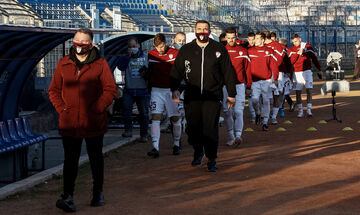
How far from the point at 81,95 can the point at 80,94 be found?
0.01 metres

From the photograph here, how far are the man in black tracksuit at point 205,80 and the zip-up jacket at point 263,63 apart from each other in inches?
222

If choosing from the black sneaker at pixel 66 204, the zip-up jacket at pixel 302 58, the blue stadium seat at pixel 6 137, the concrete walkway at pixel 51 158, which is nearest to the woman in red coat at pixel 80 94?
the black sneaker at pixel 66 204

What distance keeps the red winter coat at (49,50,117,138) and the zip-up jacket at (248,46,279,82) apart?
8475 millimetres

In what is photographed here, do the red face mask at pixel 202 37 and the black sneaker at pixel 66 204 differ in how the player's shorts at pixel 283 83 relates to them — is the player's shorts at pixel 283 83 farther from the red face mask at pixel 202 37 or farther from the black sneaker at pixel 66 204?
the black sneaker at pixel 66 204

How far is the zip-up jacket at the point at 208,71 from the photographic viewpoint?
10.1 metres

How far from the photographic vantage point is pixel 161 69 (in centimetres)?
1192

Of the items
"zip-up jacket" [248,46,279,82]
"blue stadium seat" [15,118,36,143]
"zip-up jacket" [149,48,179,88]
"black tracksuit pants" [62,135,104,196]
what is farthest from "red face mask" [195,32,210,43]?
"zip-up jacket" [248,46,279,82]

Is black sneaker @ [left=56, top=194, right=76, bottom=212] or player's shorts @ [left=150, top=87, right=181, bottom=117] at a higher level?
A: player's shorts @ [left=150, top=87, right=181, bottom=117]

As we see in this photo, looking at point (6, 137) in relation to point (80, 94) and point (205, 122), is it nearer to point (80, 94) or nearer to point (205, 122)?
point (205, 122)

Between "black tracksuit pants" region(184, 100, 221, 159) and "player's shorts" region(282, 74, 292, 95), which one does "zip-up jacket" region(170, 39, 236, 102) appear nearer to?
"black tracksuit pants" region(184, 100, 221, 159)

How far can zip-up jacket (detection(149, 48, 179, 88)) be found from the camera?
11.9 metres

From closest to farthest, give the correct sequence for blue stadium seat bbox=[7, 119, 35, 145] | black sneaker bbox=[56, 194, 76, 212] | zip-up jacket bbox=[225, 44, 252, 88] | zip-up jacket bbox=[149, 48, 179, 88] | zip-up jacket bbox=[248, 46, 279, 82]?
black sneaker bbox=[56, 194, 76, 212]
blue stadium seat bbox=[7, 119, 35, 145]
zip-up jacket bbox=[149, 48, 179, 88]
zip-up jacket bbox=[225, 44, 252, 88]
zip-up jacket bbox=[248, 46, 279, 82]

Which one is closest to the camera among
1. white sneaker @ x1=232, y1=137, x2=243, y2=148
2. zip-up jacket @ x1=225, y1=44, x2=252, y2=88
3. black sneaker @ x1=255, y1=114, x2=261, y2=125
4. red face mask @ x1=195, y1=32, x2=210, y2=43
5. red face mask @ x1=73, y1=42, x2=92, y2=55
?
red face mask @ x1=73, y1=42, x2=92, y2=55

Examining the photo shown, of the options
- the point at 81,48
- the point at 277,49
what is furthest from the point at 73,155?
the point at 277,49
